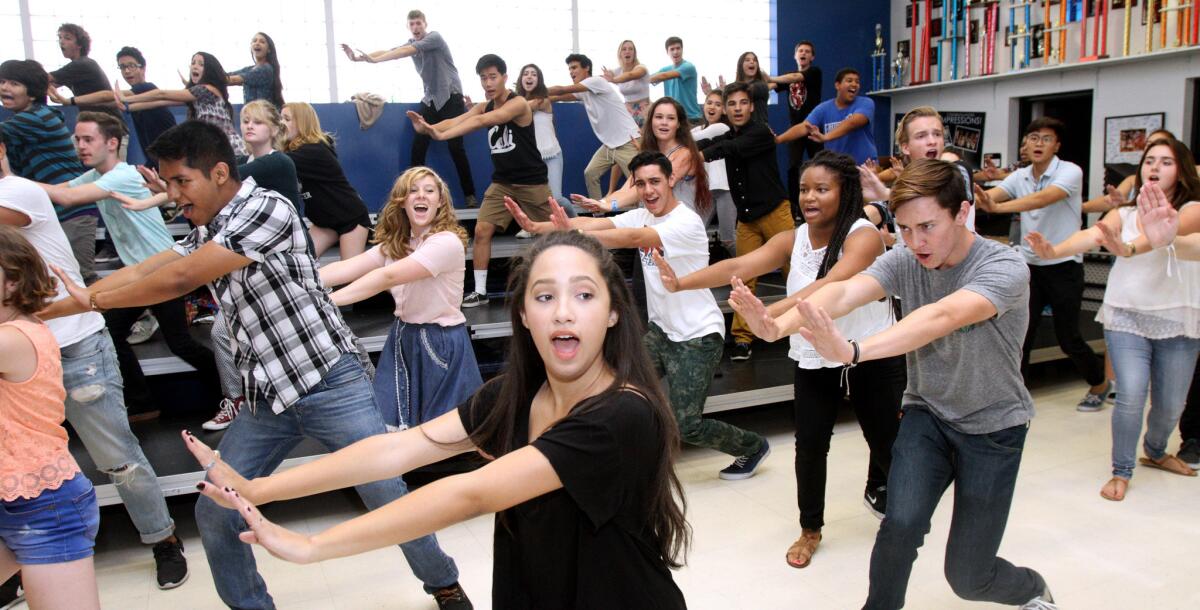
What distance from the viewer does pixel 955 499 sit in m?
2.52

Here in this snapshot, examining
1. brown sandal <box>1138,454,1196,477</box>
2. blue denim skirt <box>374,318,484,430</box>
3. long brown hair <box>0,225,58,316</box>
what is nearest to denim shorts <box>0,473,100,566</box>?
long brown hair <box>0,225,58,316</box>

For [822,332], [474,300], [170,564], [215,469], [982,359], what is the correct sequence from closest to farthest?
[215,469]
[822,332]
[982,359]
[170,564]
[474,300]

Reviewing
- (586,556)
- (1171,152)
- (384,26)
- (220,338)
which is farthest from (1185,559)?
(384,26)

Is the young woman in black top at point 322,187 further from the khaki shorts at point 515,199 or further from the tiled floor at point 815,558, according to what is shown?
the tiled floor at point 815,558

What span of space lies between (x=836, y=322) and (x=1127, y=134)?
689cm

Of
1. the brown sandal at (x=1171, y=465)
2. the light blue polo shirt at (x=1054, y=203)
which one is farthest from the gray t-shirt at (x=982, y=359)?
the light blue polo shirt at (x=1054, y=203)

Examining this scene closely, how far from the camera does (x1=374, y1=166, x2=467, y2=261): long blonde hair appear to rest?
3.76 meters

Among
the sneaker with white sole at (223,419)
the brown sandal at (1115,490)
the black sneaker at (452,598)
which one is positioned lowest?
the brown sandal at (1115,490)

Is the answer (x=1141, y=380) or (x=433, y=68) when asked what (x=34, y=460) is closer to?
(x=1141, y=380)

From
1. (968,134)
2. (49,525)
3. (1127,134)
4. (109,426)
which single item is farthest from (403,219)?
(968,134)

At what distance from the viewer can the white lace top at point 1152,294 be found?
3941 millimetres

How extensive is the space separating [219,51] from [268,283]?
6868mm

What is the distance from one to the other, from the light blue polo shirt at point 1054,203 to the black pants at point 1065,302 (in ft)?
0.22

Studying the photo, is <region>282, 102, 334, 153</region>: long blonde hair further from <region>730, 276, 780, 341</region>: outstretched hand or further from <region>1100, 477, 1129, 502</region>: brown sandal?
<region>1100, 477, 1129, 502</region>: brown sandal
